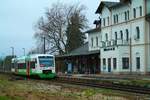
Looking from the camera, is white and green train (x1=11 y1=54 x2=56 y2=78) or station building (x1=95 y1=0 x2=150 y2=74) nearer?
white and green train (x1=11 y1=54 x2=56 y2=78)

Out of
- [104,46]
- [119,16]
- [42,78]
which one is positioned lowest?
[42,78]

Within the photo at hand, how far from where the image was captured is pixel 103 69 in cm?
7006

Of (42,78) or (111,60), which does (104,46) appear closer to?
(111,60)

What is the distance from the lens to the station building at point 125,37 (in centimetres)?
5894

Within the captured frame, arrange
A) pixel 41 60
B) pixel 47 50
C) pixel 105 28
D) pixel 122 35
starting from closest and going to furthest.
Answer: pixel 41 60
pixel 122 35
pixel 105 28
pixel 47 50

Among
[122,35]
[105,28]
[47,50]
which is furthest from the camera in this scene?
[47,50]

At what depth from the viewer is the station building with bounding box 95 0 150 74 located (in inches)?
2320

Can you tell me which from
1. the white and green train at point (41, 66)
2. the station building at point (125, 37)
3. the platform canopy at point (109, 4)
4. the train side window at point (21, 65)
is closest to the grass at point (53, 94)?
the white and green train at point (41, 66)

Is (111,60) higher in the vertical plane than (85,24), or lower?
lower

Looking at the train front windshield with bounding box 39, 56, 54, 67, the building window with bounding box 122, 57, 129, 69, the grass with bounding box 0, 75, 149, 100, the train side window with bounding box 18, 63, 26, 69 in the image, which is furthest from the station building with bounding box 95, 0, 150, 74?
the grass with bounding box 0, 75, 149, 100

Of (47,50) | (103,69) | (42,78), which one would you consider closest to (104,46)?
(103,69)

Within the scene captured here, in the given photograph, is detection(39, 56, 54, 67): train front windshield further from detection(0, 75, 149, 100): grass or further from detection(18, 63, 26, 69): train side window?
detection(0, 75, 149, 100): grass

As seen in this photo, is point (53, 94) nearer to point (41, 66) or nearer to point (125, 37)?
point (41, 66)

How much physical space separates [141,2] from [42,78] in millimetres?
17063
